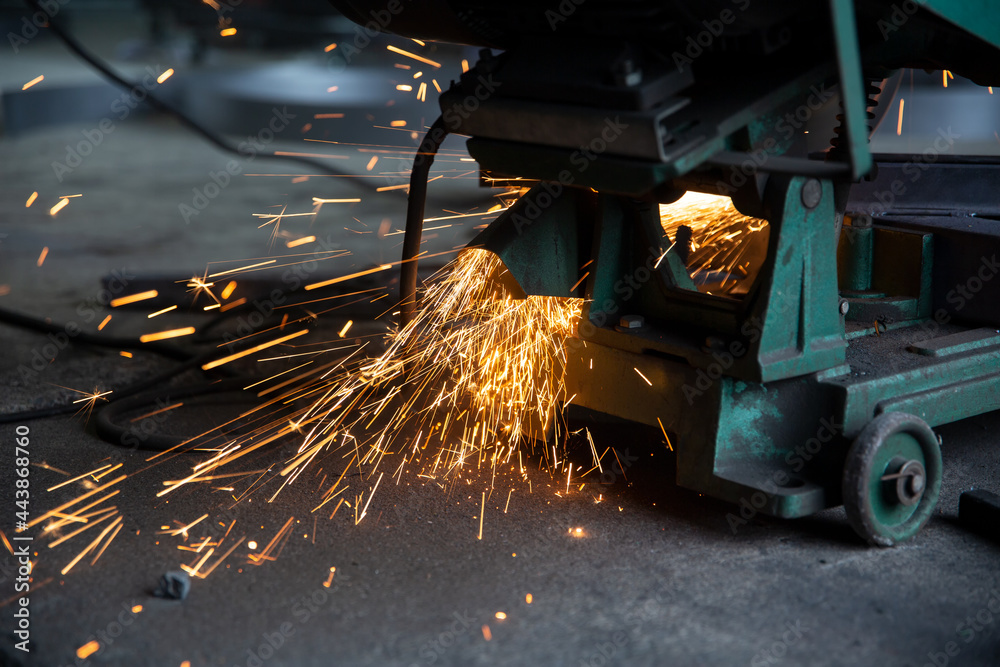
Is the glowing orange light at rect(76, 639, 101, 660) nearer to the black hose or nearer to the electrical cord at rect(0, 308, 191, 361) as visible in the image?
the black hose

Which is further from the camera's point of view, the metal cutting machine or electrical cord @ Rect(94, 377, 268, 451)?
electrical cord @ Rect(94, 377, 268, 451)

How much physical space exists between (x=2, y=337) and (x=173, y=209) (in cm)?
255

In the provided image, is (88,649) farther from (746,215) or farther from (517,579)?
(746,215)

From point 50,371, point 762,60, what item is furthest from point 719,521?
point 50,371
